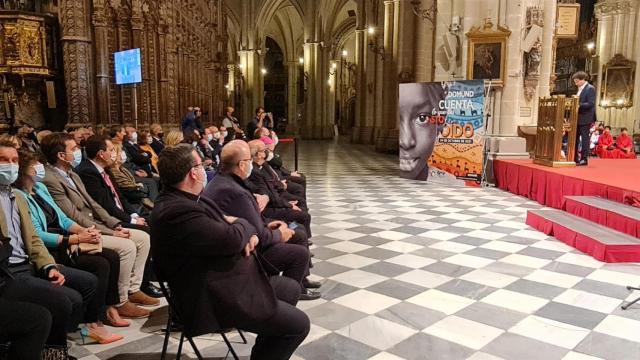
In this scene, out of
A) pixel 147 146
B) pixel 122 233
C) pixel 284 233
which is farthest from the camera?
pixel 147 146

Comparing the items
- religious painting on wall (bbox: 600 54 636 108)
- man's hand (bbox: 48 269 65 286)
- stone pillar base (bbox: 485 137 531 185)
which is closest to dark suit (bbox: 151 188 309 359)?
man's hand (bbox: 48 269 65 286)

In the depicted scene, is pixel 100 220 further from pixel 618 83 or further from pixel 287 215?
pixel 618 83

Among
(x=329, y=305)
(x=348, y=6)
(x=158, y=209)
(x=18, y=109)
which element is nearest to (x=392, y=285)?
(x=329, y=305)

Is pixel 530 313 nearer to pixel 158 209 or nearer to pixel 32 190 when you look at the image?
pixel 158 209

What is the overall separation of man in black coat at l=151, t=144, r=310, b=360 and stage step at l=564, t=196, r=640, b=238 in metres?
5.24

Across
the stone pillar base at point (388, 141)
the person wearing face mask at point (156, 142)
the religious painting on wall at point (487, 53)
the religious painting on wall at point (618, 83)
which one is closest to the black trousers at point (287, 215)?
the person wearing face mask at point (156, 142)

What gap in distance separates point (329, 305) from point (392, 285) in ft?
2.62

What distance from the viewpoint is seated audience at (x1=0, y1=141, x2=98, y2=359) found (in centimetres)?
284

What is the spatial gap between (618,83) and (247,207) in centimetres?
2421

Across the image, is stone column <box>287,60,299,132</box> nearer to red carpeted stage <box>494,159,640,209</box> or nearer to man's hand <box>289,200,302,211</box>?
red carpeted stage <box>494,159,640,209</box>

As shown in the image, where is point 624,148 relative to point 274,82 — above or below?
below

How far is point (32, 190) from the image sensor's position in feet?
11.6

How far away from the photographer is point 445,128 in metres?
11.1

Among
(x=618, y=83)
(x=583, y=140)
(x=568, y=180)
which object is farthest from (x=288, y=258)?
(x=618, y=83)
